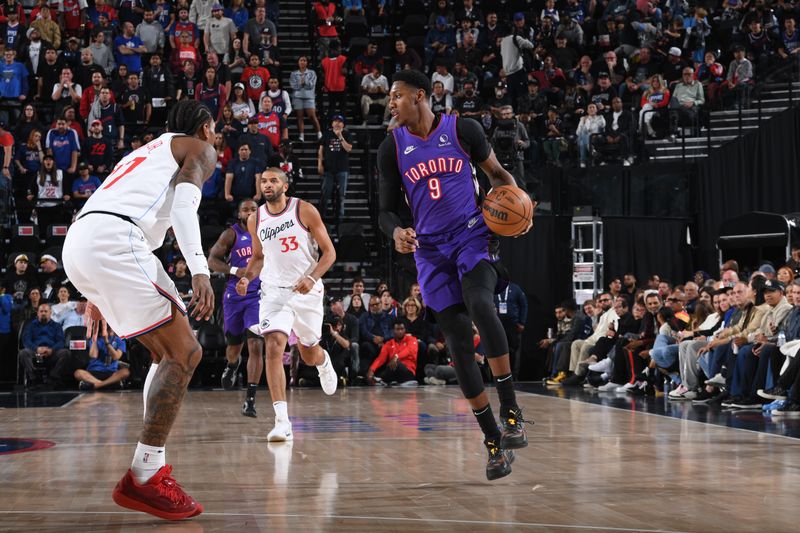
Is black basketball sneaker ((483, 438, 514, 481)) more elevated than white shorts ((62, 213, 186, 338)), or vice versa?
white shorts ((62, 213, 186, 338))

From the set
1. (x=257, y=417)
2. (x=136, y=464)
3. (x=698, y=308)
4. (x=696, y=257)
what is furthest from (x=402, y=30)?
(x=136, y=464)

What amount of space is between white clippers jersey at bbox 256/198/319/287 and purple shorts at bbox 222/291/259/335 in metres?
1.42

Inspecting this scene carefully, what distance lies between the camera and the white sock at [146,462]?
4.39 meters

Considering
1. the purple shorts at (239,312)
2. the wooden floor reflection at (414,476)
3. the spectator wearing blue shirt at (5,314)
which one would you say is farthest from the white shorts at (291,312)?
the spectator wearing blue shirt at (5,314)

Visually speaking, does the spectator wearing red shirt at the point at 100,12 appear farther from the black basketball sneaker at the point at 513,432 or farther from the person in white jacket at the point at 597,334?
the black basketball sneaker at the point at 513,432

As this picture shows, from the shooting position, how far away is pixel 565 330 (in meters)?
15.0

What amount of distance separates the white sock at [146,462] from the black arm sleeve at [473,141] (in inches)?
88.1

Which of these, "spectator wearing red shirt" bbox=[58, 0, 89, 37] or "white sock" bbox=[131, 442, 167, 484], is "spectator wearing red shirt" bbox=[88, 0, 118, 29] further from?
"white sock" bbox=[131, 442, 167, 484]

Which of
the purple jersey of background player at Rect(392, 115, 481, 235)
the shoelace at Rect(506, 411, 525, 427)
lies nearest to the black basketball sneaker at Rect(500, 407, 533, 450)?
the shoelace at Rect(506, 411, 525, 427)

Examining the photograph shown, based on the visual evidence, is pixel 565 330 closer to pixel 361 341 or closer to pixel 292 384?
pixel 361 341

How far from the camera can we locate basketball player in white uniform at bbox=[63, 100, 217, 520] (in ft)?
14.4

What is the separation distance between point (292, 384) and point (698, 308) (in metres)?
5.70

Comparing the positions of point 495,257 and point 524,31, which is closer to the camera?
point 495,257

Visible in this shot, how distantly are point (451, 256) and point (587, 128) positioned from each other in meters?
12.3
